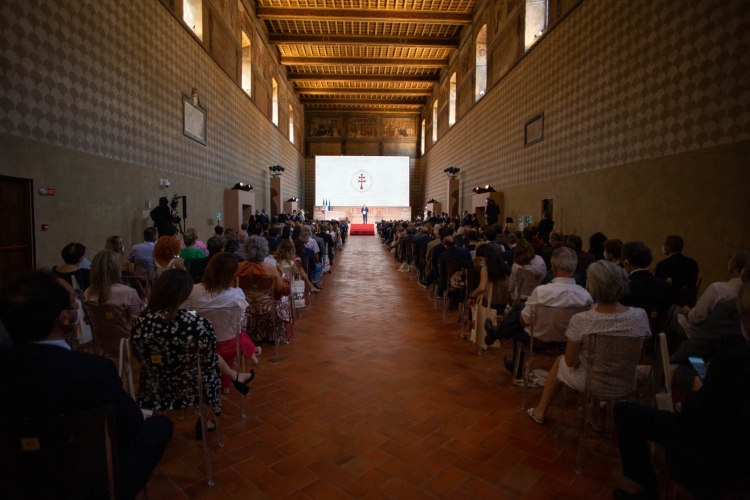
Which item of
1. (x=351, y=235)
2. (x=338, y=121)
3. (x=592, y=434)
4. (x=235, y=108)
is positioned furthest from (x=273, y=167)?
(x=592, y=434)

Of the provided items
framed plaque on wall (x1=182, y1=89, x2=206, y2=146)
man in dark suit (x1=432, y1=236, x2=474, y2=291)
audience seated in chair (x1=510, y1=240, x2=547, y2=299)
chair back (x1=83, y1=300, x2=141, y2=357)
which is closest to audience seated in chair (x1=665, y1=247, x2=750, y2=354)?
audience seated in chair (x1=510, y1=240, x2=547, y2=299)

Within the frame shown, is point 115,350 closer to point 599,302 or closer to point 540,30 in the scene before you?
point 599,302

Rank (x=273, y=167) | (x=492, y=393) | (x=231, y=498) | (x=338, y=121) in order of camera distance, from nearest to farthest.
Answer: (x=231, y=498) → (x=492, y=393) → (x=273, y=167) → (x=338, y=121)

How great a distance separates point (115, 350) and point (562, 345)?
3.34 metres

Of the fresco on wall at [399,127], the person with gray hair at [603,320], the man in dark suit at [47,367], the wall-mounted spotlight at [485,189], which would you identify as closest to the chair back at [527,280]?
the person with gray hair at [603,320]

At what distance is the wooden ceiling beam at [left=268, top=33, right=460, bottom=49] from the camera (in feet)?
58.6

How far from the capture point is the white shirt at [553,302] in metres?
2.97

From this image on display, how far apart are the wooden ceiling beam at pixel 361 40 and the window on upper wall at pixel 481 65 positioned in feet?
10.7

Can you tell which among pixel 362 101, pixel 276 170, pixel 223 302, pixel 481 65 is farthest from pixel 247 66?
pixel 223 302

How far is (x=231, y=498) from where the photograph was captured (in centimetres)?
214

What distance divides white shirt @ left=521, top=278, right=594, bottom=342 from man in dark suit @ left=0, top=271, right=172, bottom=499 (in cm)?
252

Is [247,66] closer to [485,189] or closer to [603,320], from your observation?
[485,189]

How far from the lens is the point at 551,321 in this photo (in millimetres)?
3021

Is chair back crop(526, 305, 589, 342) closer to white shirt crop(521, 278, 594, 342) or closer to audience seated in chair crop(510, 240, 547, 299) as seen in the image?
white shirt crop(521, 278, 594, 342)
